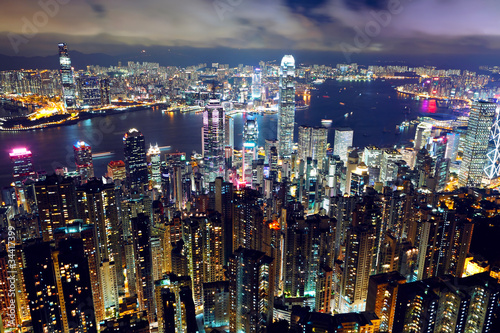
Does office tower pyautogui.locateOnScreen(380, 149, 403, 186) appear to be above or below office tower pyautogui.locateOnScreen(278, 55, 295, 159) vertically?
below

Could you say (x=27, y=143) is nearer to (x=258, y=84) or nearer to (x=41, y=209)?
(x=41, y=209)

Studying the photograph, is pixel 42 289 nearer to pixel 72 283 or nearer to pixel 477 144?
pixel 72 283

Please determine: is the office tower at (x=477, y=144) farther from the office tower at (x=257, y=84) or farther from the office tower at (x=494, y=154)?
the office tower at (x=257, y=84)

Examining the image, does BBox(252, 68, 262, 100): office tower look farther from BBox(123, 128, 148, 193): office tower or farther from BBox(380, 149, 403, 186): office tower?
BBox(380, 149, 403, 186): office tower

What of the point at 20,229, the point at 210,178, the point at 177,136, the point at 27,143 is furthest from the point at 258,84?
the point at 20,229

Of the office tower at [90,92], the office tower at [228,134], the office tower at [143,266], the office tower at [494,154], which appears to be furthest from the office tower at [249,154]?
the office tower at [494,154]

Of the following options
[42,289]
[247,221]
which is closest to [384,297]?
[247,221]

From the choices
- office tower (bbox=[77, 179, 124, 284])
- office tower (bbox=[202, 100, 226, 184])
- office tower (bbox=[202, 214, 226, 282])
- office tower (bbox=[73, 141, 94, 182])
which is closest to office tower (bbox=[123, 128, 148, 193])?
office tower (bbox=[73, 141, 94, 182])
